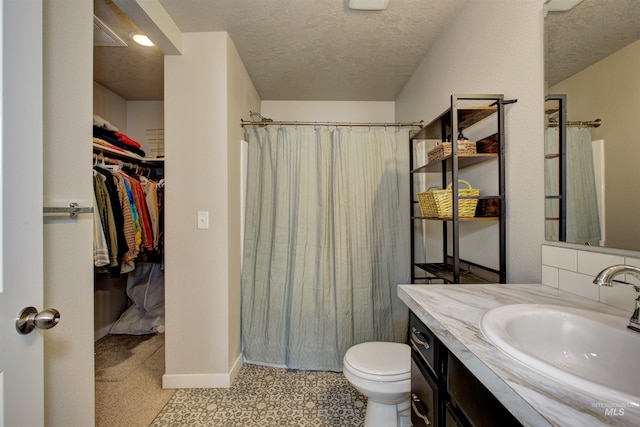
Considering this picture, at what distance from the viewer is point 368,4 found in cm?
141

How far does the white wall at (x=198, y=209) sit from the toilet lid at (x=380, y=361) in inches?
35.4

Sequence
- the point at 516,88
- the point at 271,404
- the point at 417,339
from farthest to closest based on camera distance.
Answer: the point at 271,404, the point at 516,88, the point at 417,339

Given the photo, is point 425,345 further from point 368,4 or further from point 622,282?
point 368,4

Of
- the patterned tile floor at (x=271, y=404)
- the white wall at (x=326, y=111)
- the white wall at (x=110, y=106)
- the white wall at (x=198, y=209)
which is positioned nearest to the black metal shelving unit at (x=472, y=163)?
the patterned tile floor at (x=271, y=404)

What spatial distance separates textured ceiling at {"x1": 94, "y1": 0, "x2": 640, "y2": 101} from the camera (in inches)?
34.4

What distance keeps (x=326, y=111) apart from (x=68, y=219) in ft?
7.77

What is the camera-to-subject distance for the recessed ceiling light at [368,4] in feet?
4.57

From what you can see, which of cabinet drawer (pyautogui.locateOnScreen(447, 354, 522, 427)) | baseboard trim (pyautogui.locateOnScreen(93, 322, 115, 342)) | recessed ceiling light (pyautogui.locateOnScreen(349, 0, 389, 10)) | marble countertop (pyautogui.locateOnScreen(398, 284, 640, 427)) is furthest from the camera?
baseboard trim (pyautogui.locateOnScreen(93, 322, 115, 342))

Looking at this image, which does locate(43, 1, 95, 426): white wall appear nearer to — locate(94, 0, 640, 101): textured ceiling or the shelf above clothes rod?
locate(94, 0, 640, 101): textured ceiling

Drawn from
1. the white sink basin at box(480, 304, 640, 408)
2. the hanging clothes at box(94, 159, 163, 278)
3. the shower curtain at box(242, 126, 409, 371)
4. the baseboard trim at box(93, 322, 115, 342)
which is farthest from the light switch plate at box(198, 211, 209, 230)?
the baseboard trim at box(93, 322, 115, 342)

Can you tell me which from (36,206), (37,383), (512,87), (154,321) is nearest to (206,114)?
(36,206)

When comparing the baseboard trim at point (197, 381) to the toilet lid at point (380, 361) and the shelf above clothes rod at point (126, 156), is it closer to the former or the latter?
the toilet lid at point (380, 361)

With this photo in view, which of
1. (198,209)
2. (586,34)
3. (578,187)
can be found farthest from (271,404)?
(586,34)

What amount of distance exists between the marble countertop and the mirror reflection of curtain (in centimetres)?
22
